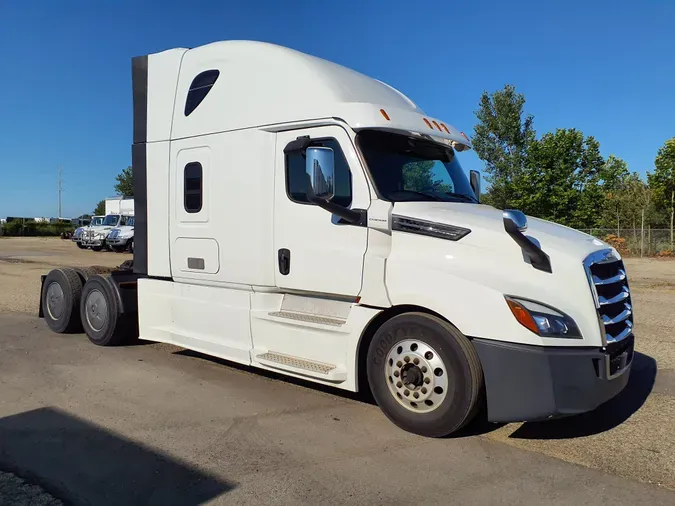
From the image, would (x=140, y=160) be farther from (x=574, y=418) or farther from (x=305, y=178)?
(x=574, y=418)

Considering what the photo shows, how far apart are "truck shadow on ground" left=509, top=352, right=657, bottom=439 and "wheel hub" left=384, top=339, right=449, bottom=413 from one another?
0.81m

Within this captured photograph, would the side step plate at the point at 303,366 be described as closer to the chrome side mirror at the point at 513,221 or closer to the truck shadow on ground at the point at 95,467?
the truck shadow on ground at the point at 95,467

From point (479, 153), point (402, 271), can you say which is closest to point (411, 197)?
point (402, 271)

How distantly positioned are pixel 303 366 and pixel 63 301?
4.78 meters

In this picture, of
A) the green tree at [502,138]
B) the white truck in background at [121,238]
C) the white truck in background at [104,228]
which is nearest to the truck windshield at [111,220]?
the white truck in background at [104,228]

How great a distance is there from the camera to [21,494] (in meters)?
3.42

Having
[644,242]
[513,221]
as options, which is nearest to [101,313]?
[513,221]

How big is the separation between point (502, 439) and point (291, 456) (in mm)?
1668

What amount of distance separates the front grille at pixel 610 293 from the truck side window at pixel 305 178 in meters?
1.99

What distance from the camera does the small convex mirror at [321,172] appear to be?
4.75 meters

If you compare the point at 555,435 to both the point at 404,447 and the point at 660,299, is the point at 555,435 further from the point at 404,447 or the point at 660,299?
the point at 660,299

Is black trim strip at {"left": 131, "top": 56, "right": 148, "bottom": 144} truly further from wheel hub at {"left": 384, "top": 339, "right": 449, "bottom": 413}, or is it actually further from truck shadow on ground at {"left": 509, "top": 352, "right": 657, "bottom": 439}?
truck shadow on ground at {"left": 509, "top": 352, "right": 657, "bottom": 439}

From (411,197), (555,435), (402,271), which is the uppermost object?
(411,197)

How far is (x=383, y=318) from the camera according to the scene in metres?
4.73
